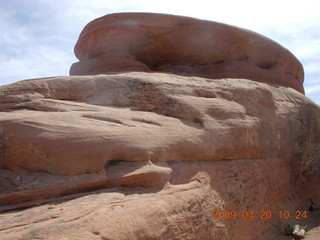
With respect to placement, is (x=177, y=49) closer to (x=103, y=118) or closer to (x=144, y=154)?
(x=103, y=118)

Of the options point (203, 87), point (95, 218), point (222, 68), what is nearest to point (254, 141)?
point (203, 87)

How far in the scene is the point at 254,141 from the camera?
5.32 meters

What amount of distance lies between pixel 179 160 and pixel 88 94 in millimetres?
1555

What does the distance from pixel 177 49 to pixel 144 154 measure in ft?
11.4

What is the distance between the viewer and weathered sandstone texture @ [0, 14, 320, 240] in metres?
3.30

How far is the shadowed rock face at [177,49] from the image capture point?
239 inches

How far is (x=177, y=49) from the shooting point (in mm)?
6746
